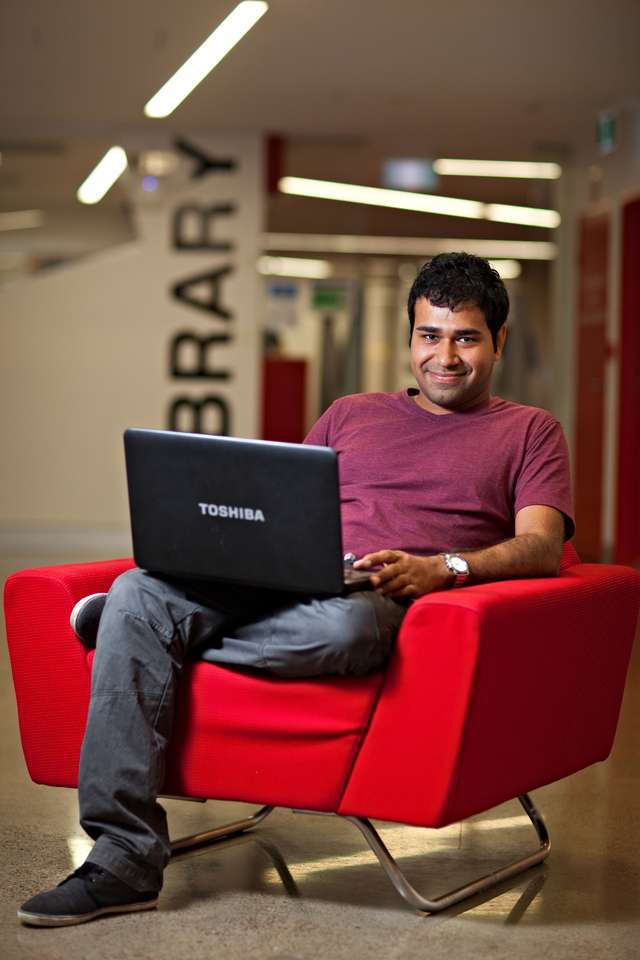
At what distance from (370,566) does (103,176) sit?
25.8 ft

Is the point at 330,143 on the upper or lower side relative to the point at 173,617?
upper

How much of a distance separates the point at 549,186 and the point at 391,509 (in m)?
8.29

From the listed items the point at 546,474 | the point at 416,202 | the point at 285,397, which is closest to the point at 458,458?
the point at 546,474

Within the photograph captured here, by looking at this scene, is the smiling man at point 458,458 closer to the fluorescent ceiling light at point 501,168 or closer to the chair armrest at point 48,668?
the chair armrest at point 48,668

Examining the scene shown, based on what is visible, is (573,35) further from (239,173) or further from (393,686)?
(393,686)

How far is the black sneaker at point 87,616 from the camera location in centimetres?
242

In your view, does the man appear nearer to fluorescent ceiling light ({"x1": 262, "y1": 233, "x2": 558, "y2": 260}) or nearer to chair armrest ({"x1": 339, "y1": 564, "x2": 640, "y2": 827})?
chair armrest ({"x1": 339, "y1": 564, "x2": 640, "y2": 827})

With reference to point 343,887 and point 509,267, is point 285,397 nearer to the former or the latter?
point 509,267

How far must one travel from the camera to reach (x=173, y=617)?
2332 mm

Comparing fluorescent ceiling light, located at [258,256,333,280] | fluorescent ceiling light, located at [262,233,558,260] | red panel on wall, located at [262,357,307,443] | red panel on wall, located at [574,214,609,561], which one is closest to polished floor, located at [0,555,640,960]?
red panel on wall, located at [574,214,609,561]

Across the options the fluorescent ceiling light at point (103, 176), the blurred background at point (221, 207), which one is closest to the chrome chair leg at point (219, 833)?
the blurred background at point (221, 207)

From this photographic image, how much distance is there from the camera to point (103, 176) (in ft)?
31.8

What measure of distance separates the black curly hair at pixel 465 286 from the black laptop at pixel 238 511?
599 millimetres

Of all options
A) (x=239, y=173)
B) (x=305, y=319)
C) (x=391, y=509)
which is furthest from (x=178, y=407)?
(x=391, y=509)
